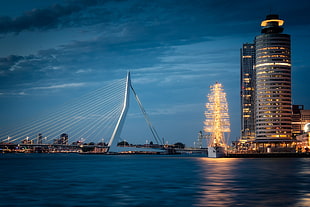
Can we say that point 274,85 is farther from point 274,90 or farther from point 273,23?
point 273,23

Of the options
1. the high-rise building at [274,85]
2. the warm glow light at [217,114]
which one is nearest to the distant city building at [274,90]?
the high-rise building at [274,85]

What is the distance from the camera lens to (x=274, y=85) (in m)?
188

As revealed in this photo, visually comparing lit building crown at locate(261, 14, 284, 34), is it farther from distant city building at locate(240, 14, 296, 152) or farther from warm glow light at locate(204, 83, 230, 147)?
warm glow light at locate(204, 83, 230, 147)

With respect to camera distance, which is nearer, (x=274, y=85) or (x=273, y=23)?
(x=274, y=85)

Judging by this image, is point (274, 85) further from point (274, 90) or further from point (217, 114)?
point (217, 114)

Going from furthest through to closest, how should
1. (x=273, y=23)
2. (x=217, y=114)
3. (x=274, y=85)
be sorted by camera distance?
(x=273, y=23)
(x=274, y=85)
(x=217, y=114)

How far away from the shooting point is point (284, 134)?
19100cm

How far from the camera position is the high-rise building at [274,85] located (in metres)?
188

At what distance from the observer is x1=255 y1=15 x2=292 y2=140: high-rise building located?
18838 centimetres

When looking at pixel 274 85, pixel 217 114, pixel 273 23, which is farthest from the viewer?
pixel 273 23

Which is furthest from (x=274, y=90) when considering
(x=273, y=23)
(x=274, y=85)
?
(x=273, y=23)

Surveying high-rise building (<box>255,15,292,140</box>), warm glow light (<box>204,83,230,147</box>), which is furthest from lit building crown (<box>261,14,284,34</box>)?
warm glow light (<box>204,83,230,147</box>)

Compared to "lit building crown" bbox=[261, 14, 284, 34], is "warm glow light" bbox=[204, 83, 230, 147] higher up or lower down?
lower down

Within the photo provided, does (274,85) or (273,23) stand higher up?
(273,23)
